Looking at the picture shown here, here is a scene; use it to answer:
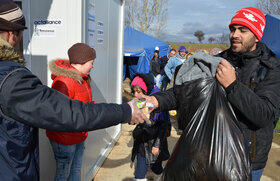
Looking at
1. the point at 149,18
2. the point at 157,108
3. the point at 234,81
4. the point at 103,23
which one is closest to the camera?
the point at 234,81

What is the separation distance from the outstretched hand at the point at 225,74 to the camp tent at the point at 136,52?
9463mm

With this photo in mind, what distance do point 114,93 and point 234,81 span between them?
11.7 ft

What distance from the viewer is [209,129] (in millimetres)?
1500

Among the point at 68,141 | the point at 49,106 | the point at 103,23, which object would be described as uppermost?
the point at 103,23

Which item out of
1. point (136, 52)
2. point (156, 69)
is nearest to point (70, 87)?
point (156, 69)

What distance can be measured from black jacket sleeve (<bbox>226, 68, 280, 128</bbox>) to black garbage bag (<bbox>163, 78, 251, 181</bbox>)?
9 cm

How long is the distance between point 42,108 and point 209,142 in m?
1.01

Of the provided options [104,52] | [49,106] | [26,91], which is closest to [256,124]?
[49,106]

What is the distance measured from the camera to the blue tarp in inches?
220

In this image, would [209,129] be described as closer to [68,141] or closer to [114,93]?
[68,141]

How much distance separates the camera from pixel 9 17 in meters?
1.27

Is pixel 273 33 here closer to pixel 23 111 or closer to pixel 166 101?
pixel 166 101

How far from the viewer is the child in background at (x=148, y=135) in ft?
9.74

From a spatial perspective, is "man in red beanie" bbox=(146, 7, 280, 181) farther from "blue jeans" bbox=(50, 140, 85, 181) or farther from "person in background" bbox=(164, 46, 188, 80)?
"person in background" bbox=(164, 46, 188, 80)
